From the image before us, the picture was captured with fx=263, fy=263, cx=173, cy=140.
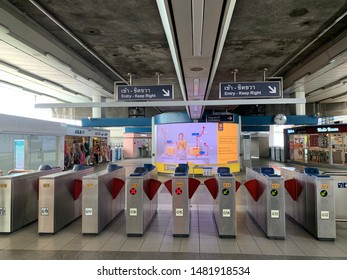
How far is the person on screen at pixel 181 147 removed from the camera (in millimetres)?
11617

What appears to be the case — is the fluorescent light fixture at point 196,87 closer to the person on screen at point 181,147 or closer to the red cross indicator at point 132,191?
the red cross indicator at point 132,191

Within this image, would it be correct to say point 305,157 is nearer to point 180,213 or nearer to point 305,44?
point 305,44

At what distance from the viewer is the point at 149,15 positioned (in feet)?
14.3

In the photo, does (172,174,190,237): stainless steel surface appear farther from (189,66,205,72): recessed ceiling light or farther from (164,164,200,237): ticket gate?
(189,66,205,72): recessed ceiling light

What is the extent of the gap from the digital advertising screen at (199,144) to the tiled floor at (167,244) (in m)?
6.49

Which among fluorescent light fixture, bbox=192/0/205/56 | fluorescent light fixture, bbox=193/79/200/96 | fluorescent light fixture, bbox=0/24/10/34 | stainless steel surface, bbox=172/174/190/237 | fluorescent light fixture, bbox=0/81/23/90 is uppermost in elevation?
fluorescent light fixture, bbox=0/81/23/90

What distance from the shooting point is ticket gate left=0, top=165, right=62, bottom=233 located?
4586 millimetres

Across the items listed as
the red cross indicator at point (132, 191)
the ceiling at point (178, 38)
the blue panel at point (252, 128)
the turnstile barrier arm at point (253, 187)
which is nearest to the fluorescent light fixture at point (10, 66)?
the ceiling at point (178, 38)

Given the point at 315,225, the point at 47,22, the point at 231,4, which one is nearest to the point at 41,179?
the point at 47,22

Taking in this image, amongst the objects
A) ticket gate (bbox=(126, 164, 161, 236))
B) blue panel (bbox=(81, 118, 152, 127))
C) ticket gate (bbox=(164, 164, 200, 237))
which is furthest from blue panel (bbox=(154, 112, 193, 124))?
ticket gate (bbox=(164, 164, 200, 237))

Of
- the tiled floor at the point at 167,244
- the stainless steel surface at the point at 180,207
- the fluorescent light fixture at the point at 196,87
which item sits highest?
the fluorescent light fixture at the point at 196,87

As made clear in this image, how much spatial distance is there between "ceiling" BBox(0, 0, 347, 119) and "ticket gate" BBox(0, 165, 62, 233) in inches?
102

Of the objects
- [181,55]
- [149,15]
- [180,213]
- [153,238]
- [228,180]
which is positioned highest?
[149,15]

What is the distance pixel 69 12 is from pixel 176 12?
7.37 ft
